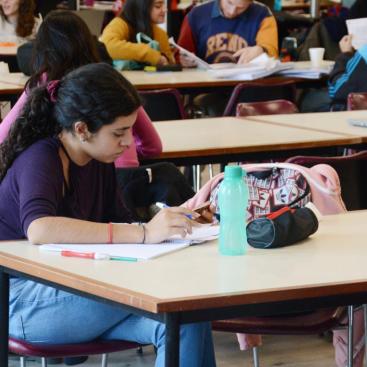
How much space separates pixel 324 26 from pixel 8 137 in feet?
18.4

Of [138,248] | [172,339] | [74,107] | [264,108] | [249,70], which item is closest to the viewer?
[172,339]

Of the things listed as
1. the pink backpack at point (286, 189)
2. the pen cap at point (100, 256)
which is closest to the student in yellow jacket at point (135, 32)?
the pink backpack at point (286, 189)

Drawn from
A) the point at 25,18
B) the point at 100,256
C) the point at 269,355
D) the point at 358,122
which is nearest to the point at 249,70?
the point at 358,122

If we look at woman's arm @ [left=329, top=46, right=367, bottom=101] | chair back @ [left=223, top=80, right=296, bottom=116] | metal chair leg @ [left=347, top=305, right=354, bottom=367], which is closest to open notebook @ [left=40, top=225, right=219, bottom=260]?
metal chair leg @ [left=347, top=305, right=354, bottom=367]

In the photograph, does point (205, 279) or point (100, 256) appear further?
point (100, 256)

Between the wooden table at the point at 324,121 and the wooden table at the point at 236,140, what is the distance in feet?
0.19

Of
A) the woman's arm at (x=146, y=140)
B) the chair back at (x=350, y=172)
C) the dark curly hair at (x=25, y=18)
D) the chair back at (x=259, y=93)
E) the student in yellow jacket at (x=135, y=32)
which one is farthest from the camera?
the dark curly hair at (x=25, y=18)

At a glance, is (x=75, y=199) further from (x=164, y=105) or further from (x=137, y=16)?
(x=137, y=16)

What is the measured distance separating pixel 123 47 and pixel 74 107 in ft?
12.9

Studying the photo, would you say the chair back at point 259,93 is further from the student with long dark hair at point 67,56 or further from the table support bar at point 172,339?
the table support bar at point 172,339

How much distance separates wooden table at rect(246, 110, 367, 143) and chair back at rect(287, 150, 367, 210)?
0.65m

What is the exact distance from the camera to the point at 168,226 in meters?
2.50

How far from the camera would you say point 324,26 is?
8.04 metres

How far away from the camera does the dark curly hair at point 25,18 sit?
8.12m
